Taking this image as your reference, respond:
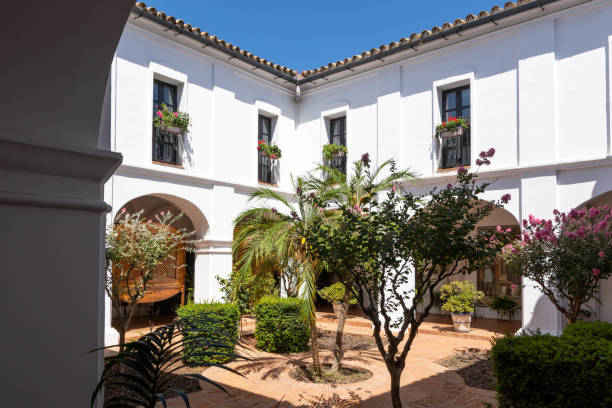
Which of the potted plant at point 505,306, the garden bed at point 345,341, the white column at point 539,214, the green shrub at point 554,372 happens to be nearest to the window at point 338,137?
the garden bed at point 345,341

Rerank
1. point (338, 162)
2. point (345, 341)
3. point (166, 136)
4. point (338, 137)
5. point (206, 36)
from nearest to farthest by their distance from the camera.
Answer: point (345, 341) < point (166, 136) < point (206, 36) < point (338, 162) < point (338, 137)

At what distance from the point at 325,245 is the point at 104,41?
3.12 metres

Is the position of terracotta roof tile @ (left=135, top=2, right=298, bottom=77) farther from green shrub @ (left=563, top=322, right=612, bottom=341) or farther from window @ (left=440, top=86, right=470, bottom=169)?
Result: green shrub @ (left=563, top=322, right=612, bottom=341)

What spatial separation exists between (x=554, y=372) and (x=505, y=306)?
9.15 m

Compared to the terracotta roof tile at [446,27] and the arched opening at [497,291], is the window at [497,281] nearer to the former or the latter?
the arched opening at [497,291]

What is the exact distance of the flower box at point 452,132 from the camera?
1090 cm

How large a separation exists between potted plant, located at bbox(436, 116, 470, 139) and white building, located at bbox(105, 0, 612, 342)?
24cm

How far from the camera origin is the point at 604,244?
6930mm

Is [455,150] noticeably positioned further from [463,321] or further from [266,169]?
[266,169]

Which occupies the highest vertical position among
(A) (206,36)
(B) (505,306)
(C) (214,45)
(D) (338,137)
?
(A) (206,36)

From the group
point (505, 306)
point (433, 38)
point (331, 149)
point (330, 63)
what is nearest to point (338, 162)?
point (331, 149)

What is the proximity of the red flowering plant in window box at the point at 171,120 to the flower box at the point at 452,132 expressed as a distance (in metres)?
6.42

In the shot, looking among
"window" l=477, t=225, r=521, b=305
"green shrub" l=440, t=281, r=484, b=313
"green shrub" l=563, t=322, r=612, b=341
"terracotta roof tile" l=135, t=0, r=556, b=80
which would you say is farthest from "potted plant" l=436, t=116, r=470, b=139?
"green shrub" l=563, t=322, r=612, b=341

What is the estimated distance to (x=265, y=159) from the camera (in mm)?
13312
